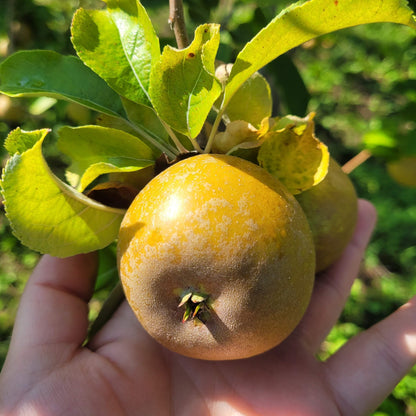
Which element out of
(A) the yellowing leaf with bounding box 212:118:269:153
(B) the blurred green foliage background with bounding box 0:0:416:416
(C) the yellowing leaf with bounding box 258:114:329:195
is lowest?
(B) the blurred green foliage background with bounding box 0:0:416:416

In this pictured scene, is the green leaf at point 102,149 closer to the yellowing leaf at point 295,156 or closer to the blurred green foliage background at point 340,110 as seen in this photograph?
the yellowing leaf at point 295,156

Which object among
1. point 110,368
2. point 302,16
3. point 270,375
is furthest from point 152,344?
point 302,16

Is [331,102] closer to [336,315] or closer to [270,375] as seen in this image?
[336,315]

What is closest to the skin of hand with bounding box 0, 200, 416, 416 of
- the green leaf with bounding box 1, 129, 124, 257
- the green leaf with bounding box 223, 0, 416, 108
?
the green leaf with bounding box 1, 129, 124, 257

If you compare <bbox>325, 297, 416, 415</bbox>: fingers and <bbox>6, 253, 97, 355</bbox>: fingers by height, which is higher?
<bbox>6, 253, 97, 355</bbox>: fingers

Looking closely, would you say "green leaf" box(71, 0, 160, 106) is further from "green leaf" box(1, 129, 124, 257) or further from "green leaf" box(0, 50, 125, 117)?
"green leaf" box(1, 129, 124, 257)

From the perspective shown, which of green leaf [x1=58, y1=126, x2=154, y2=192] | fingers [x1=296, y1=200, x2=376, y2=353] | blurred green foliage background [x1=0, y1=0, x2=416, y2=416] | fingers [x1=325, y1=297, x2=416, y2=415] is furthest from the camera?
blurred green foliage background [x1=0, y1=0, x2=416, y2=416]

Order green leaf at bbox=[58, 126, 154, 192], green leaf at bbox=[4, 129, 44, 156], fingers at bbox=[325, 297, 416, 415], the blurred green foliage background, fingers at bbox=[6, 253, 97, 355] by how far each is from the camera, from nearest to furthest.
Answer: green leaf at bbox=[4, 129, 44, 156]
green leaf at bbox=[58, 126, 154, 192]
fingers at bbox=[6, 253, 97, 355]
fingers at bbox=[325, 297, 416, 415]
the blurred green foliage background
